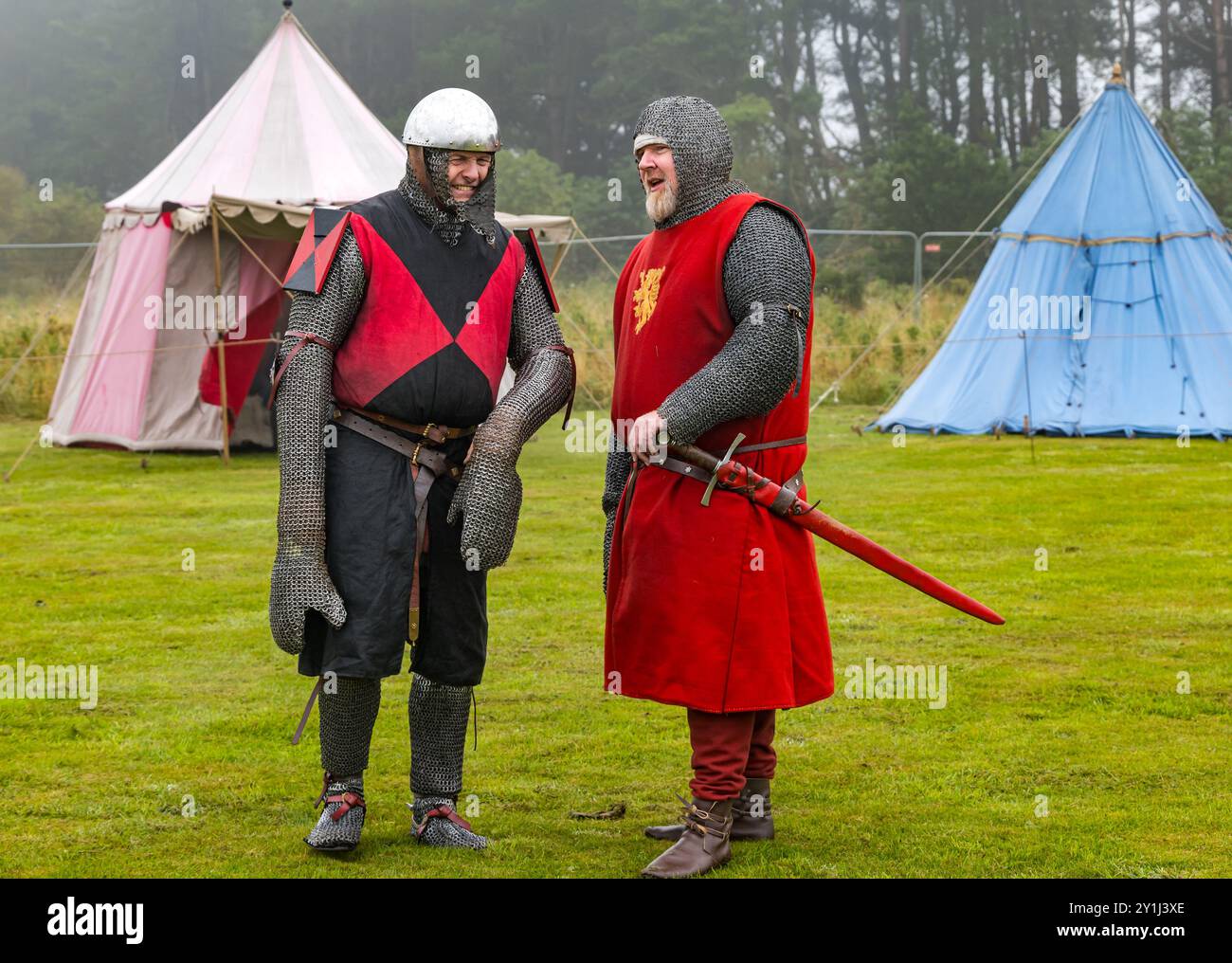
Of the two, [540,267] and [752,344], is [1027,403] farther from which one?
[752,344]

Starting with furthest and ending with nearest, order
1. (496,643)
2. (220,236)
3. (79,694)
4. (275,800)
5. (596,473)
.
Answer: (220,236) → (596,473) → (496,643) → (79,694) → (275,800)

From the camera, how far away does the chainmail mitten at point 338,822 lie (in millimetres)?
3715

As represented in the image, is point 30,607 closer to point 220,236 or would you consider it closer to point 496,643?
point 496,643

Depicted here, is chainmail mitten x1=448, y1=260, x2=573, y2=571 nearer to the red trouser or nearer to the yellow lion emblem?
the yellow lion emblem

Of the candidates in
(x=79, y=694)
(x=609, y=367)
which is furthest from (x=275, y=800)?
(x=609, y=367)

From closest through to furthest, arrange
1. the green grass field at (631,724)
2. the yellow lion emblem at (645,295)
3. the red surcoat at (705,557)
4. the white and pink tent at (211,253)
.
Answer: the red surcoat at (705,557), the yellow lion emblem at (645,295), the green grass field at (631,724), the white and pink tent at (211,253)

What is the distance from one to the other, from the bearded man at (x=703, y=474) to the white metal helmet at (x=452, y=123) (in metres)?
0.35

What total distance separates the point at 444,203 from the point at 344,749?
4.15ft

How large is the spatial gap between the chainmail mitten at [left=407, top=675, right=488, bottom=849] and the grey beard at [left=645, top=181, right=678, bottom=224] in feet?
3.93

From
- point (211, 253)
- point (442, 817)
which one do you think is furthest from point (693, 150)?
point (211, 253)

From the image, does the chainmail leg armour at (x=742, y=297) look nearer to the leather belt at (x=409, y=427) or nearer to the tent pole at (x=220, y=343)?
the leather belt at (x=409, y=427)

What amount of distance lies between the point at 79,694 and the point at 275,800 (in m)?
1.52

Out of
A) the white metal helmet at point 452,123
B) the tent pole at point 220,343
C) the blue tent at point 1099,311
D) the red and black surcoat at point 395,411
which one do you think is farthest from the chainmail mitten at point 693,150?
the blue tent at point 1099,311
